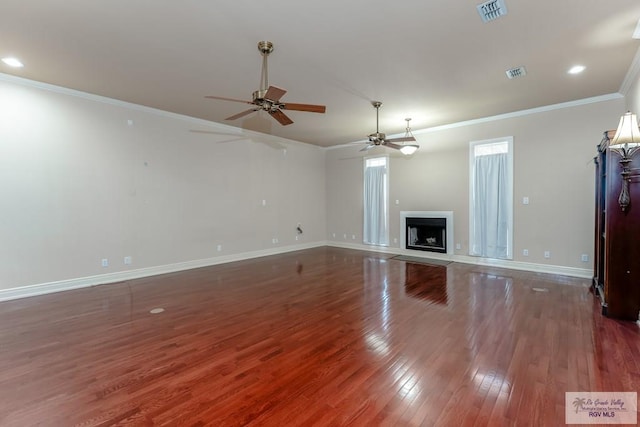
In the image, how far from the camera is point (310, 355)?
2584mm

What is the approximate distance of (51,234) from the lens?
443cm

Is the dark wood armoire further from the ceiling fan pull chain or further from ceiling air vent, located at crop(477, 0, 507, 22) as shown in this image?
the ceiling fan pull chain

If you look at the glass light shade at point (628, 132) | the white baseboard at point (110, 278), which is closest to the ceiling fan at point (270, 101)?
the glass light shade at point (628, 132)

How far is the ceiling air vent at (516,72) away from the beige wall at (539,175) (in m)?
1.98

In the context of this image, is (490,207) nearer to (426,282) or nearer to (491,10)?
(426,282)

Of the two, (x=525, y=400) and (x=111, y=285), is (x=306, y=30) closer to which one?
(x=525, y=400)

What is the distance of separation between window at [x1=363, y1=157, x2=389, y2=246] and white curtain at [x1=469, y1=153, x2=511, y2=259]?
85.2 inches

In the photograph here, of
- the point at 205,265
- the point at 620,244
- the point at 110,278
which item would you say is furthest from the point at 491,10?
the point at 110,278

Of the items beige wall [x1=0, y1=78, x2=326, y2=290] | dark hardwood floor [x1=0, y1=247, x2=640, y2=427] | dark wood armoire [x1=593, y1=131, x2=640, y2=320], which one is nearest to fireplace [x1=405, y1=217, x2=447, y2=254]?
dark hardwood floor [x1=0, y1=247, x2=640, y2=427]

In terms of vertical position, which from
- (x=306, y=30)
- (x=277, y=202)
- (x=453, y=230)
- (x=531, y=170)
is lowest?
(x=453, y=230)

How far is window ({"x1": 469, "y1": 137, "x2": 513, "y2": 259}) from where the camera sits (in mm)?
5777

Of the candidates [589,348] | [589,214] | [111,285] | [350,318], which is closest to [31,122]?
[111,285]

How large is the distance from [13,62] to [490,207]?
797cm

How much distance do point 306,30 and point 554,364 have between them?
12.3 ft
